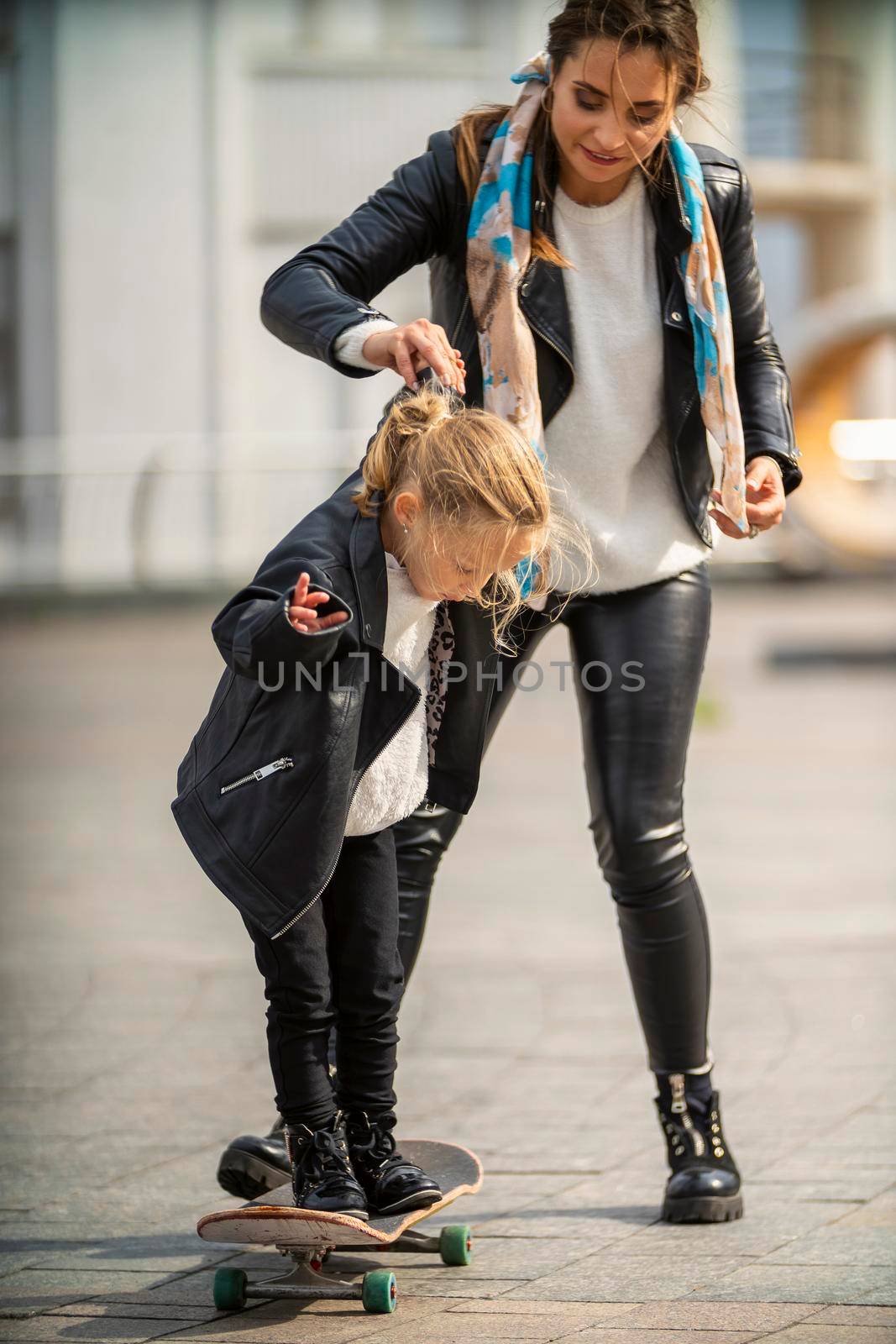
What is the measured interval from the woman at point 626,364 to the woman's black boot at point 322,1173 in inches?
15.0

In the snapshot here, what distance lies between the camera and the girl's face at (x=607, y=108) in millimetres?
2908

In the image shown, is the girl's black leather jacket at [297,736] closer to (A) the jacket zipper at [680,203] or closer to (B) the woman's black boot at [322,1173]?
(B) the woman's black boot at [322,1173]

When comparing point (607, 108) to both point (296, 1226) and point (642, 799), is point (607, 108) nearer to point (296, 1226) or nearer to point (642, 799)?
point (642, 799)

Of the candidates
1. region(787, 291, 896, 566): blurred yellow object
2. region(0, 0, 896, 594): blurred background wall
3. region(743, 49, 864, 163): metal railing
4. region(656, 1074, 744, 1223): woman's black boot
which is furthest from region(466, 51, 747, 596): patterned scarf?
region(743, 49, 864, 163): metal railing

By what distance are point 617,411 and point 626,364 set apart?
8cm

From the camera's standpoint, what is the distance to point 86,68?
67.7 ft

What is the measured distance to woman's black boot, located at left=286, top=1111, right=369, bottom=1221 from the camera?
270 cm

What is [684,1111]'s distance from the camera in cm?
328

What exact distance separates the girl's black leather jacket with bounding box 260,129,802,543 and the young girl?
302mm

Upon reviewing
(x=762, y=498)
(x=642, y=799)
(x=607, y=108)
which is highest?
(x=607, y=108)

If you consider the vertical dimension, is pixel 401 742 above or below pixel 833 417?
below

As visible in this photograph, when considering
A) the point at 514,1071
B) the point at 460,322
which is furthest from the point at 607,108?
the point at 514,1071

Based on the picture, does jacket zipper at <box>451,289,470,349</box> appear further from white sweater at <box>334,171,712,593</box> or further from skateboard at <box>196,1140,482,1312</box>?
skateboard at <box>196,1140,482,1312</box>

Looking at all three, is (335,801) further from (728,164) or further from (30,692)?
(30,692)
